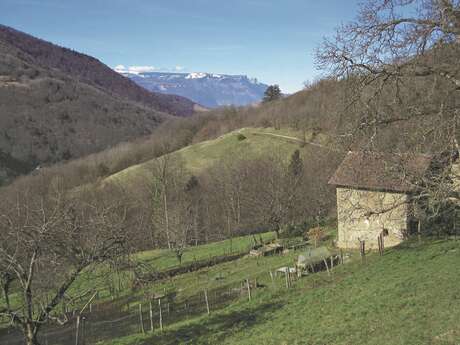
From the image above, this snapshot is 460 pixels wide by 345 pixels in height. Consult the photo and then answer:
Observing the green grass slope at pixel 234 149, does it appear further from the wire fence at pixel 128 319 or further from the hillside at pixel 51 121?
the wire fence at pixel 128 319

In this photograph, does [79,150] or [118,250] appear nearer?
[118,250]

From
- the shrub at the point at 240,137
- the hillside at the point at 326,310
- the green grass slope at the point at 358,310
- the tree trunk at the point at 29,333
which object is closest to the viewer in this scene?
the green grass slope at the point at 358,310

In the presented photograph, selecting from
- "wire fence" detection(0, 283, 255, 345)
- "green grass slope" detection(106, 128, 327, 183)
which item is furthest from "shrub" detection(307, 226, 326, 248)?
"green grass slope" detection(106, 128, 327, 183)

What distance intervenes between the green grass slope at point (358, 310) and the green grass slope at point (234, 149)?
62814mm

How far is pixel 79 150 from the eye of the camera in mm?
148125

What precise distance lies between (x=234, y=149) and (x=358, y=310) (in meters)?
80.9

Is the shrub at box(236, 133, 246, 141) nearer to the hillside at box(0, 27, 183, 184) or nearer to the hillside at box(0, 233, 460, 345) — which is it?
the hillside at box(0, 27, 183, 184)

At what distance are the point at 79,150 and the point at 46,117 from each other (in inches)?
944

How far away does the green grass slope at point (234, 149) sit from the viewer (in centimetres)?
8894

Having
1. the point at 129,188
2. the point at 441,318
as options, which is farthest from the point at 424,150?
the point at 129,188

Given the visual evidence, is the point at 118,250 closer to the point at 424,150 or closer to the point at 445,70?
the point at 424,150

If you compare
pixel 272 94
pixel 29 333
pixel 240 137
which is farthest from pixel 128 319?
pixel 272 94

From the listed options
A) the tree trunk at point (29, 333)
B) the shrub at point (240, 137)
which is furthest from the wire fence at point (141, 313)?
the shrub at point (240, 137)

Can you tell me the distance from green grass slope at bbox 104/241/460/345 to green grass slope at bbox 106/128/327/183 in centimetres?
6281
